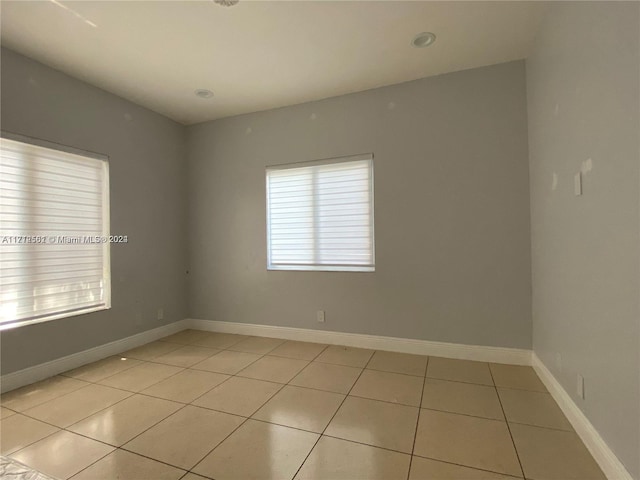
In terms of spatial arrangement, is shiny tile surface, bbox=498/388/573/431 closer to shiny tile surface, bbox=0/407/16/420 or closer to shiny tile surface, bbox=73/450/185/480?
shiny tile surface, bbox=73/450/185/480

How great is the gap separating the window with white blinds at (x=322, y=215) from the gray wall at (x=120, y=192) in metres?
1.42

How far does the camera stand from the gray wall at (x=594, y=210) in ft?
4.19

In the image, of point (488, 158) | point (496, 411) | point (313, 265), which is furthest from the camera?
point (313, 265)

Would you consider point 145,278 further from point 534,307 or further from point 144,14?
point 534,307

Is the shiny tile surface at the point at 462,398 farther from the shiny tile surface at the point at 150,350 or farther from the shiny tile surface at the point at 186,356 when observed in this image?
the shiny tile surface at the point at 150,350

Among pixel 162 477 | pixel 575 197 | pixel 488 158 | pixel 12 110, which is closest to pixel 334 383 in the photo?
pixel 162 477

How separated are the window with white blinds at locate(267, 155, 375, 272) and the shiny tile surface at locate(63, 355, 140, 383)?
1.80 m

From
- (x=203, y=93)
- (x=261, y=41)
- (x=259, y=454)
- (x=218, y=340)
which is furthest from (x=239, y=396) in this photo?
(x=203, y=93)

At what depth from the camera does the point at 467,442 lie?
170 centimetres

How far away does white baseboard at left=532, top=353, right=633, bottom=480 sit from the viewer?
137 centimetres

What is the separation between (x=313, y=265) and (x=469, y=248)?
171cm

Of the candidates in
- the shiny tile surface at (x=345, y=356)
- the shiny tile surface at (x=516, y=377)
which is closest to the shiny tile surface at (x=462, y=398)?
the shiny tile surface at (x=516, y=377)

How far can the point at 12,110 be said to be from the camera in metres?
2.45

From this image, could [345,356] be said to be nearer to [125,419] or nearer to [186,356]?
[186,356]
